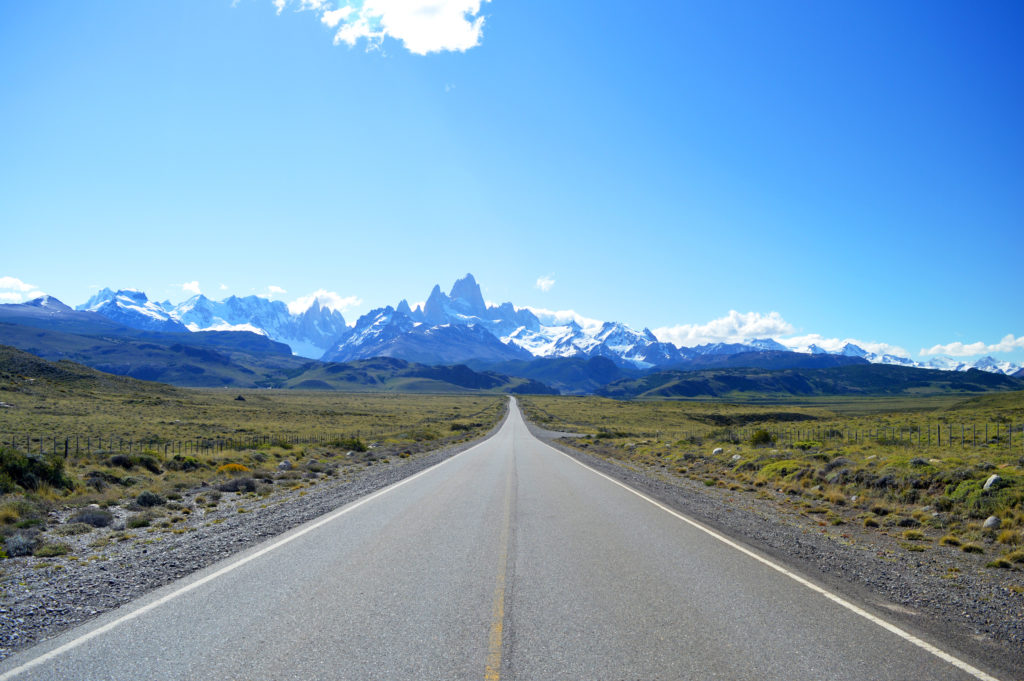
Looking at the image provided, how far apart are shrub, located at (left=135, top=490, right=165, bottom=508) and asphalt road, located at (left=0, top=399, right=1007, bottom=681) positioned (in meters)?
7.08

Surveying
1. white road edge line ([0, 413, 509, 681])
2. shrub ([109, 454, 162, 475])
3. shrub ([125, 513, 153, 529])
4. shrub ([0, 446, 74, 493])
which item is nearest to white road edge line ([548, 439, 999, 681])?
white road edge line ([0, 413, 509, 681])

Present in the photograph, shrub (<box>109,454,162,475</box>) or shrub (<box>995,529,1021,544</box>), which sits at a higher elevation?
shrub (<box>995,529,1021,544</box>)

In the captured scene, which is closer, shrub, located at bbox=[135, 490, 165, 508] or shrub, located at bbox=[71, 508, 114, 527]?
shrub, located at bbox=[71, 508, 114, 527]

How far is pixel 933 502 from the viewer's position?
14062 millimetres

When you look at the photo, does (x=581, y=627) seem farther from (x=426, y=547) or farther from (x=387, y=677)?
(x=426, y=547)

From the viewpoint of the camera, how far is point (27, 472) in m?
15.5

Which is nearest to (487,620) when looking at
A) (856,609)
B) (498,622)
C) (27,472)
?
(498,622)

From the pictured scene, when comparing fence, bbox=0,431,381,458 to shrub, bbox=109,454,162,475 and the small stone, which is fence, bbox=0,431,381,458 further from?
the small stone

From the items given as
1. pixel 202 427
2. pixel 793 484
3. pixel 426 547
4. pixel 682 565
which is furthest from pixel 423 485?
pixel 202 427

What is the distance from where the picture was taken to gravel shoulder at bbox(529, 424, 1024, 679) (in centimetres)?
610

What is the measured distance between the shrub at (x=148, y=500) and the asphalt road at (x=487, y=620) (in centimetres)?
708

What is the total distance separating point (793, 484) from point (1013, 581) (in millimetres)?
10625

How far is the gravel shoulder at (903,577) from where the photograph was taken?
6098mm

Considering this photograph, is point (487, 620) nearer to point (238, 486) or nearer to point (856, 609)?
point (856, 609)
